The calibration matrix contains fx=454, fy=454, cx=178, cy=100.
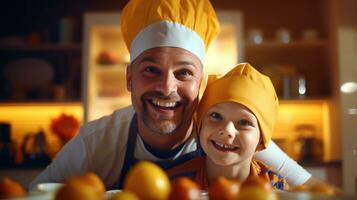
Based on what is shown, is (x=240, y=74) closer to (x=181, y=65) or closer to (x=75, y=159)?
(x=181, y=65)

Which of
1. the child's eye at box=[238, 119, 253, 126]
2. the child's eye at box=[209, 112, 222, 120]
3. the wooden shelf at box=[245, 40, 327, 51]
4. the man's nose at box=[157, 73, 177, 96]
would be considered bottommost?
the child's eye at box=[238, 119, 253, 126]

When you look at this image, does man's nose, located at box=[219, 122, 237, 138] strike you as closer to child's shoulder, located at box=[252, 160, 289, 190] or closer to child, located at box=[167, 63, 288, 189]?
child, located at box=[167, 63, 288, 189]

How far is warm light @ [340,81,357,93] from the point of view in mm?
2428

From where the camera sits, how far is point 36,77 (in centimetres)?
272

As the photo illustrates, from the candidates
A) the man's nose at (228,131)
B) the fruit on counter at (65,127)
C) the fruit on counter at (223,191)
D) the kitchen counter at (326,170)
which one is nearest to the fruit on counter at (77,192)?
the fruit on counter at (223,191)

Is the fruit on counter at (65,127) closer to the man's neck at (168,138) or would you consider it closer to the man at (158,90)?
the man at (158,90)

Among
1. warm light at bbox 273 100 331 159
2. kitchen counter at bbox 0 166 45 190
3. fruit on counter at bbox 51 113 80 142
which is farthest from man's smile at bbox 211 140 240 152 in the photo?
warm light at bbox 273 100 331 159

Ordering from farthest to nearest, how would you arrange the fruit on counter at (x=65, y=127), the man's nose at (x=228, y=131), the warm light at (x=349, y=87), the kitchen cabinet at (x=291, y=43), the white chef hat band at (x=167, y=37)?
the kitchen cabinet at (x=291, y=43)
the warm light at (x=349, y=87)
the fruit on counter at (x=65, y=127)
the white chef hat band at (x=167, y=37)
the man's nose at (x=228, y=131)

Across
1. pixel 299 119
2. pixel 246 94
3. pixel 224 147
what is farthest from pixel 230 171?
pixel 299 119

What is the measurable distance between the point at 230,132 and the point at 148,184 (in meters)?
0.35

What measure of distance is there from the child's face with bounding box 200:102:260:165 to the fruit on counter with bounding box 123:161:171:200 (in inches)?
12.8

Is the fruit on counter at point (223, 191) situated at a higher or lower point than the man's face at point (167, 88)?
lower

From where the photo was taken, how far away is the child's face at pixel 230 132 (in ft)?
2.87

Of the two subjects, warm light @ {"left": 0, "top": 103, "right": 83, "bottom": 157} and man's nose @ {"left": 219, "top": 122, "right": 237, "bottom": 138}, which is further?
warm light @ {"left": 0, "top": 103, "right": 83, "bottom": 157}
